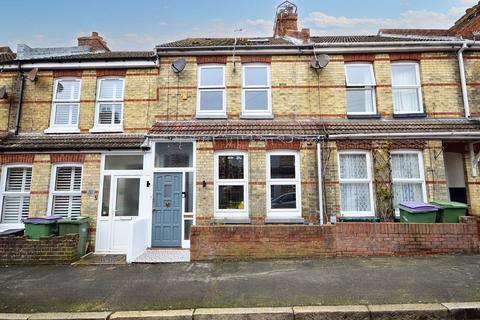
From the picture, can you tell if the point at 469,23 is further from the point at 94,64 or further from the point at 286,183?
the point at 94,64

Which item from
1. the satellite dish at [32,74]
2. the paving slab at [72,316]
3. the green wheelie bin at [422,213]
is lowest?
the paving slab at [72,316]

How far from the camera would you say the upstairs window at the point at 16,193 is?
8.21 m

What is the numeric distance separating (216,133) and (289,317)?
540 centimetres

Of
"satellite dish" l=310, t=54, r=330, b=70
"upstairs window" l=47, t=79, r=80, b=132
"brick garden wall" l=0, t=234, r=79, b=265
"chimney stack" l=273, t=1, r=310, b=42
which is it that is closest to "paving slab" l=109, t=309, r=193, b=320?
"brick garden wall" l=0, t=234, r=79, b=265

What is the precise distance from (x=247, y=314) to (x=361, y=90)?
25.7ft

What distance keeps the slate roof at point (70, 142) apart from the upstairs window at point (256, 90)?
356cm

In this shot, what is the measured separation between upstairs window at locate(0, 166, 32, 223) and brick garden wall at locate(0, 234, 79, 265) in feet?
6.30

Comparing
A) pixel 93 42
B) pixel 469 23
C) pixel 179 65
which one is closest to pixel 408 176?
pixel 179 65

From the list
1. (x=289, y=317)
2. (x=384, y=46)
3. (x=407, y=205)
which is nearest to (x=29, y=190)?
(x=289, y=317)

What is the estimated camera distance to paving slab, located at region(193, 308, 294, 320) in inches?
150

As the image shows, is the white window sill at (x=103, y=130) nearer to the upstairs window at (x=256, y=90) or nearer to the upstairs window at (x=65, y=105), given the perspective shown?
the upstairs window at (x=65, y=105)

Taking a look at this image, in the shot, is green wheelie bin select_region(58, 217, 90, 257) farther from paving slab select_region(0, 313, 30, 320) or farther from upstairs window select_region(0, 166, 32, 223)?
paving slab select_region(0, 313, 30, 320)

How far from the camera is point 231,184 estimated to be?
318 inches

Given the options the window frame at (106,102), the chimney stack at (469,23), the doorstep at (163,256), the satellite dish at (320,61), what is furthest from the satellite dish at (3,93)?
the chimney stack at (469,23)
